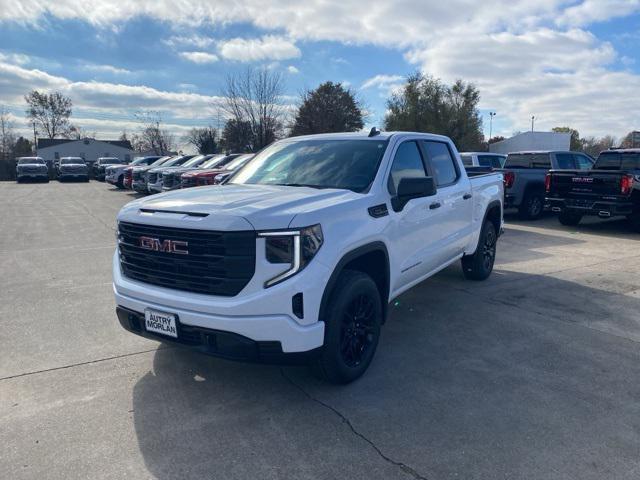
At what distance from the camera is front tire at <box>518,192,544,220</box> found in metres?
14.0

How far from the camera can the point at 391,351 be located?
442 cm

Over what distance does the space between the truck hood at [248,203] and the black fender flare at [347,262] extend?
15.3 inches

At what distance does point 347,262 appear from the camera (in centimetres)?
350

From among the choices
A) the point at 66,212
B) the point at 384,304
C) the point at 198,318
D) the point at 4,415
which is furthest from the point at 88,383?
the point at 66,212

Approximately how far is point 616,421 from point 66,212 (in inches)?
629

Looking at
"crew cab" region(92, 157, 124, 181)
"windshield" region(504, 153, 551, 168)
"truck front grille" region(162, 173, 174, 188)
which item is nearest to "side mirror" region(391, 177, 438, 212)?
"windshield" region(504, 153, 551, 168)

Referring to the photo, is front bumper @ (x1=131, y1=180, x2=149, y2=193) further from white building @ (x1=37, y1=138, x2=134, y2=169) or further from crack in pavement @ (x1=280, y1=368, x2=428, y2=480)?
white building @ (x1=37, y1=138, x2=134, y2=169)

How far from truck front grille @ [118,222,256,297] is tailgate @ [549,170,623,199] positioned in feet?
35.9

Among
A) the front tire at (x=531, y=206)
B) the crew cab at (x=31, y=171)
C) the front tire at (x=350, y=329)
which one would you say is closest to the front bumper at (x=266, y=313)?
the front tire at (x=350, y=329)

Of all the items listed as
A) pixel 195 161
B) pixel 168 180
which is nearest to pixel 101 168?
pixel 195 161

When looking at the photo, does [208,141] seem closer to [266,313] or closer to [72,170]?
[72,170]

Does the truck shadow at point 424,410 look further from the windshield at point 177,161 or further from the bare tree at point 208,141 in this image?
the bare tree at point 208,141

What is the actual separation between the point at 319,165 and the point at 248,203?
1.29 m

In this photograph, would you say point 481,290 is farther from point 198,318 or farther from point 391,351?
point 198,318
